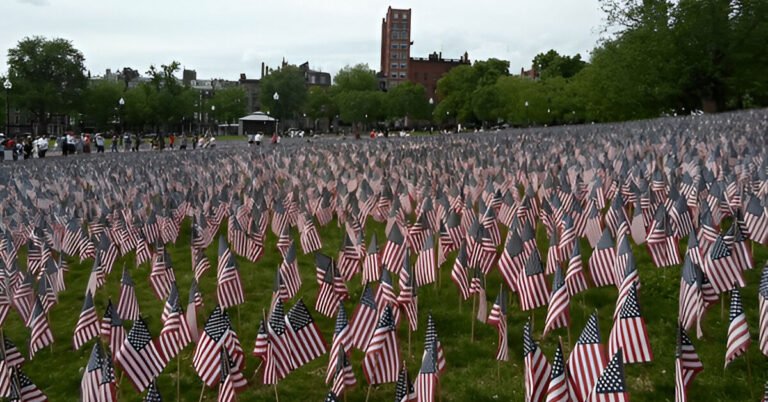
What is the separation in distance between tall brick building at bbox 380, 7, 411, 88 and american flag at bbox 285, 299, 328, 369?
15834 centimetres

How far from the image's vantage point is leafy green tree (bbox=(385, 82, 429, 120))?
120188 millimetres

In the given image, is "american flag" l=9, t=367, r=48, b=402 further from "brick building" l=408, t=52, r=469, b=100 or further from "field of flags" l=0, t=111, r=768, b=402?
"brick building" l=408, t=52, r=469, b=100

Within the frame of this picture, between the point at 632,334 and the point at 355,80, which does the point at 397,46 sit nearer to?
the point at 355,80

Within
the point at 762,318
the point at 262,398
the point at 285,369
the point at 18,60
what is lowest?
the point at 262,398

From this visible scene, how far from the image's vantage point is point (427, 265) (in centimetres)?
968

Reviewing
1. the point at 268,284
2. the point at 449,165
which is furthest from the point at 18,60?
the point at 268,284

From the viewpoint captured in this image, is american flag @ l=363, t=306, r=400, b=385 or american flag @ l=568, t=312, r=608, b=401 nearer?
american flag @ l=568, t=312, r=608, b=401

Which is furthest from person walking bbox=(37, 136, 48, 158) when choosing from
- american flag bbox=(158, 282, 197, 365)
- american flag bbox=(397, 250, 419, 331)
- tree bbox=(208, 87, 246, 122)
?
tree bbox=(208, 87, 246, 122)

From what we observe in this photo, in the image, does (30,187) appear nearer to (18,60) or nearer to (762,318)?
(762,318)

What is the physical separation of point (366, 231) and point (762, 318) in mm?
9127

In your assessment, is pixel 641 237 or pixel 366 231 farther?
pixel 366 231

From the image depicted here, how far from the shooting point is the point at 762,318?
6574 millimetres

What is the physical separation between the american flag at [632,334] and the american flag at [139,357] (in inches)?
170

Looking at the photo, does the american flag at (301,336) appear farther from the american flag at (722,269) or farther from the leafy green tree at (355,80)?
the leafy green tree at (355,80)
